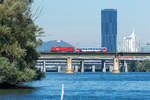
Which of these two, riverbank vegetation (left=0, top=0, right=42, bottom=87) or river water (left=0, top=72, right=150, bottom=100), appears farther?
riverbank vegetation (left=0, top=0, right=42, bottom=87)

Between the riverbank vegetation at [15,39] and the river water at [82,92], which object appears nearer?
the river water at [82,92]

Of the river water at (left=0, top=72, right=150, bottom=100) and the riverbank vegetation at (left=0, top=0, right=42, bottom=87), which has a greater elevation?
the riverbank vegetation at (left=0, top=0, right=42, bottom=87)

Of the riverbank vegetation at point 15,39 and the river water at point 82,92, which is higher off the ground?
the riverbank vegetation at point 15,39

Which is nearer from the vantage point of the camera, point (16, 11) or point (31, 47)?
point (16, 11)

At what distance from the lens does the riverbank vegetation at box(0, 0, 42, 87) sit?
70.2 meters

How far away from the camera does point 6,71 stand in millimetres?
69688

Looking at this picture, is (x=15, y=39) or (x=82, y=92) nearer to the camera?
(x=15, y=39)

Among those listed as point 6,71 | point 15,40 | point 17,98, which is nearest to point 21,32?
point 15,40

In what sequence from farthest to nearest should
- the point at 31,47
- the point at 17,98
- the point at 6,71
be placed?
the point at 31,47
the point at 6,71
the point at 17,98

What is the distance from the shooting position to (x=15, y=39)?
237 feet

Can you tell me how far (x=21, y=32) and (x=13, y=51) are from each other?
307 cm

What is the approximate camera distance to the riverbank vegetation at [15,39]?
230 ft

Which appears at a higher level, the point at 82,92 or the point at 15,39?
the point at 15,39

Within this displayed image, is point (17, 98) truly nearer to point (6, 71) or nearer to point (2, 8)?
point (6, 71)
